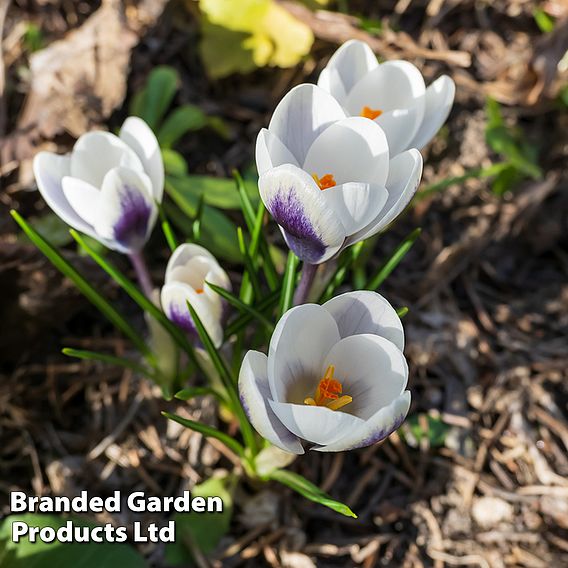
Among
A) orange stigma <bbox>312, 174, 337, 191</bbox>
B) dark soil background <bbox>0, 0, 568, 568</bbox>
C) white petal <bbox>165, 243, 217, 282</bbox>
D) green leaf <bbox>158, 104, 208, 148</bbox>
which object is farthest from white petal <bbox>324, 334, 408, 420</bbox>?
green leaf <bbox>158, 104, 208, 148</bbox>

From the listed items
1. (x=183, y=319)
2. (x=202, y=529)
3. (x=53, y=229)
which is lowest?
(x=202, y=529)

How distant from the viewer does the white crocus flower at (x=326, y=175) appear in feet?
3.18

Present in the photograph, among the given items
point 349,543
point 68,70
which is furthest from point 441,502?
point 68,70

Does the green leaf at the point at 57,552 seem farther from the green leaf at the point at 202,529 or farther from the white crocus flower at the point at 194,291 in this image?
the white crocus flower at the point at 194,291

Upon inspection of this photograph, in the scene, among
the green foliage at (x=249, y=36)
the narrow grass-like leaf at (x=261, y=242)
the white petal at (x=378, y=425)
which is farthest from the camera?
the green foliage at (x=249, y=36)

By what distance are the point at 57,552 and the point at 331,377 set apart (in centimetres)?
64

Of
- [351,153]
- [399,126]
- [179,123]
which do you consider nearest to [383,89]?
[399,126]

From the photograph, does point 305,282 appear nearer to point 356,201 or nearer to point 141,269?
point 356,201

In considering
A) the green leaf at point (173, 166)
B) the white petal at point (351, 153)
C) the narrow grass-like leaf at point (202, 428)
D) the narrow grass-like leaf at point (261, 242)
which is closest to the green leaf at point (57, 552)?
the narrow grass-like leaf at point (202, 428)

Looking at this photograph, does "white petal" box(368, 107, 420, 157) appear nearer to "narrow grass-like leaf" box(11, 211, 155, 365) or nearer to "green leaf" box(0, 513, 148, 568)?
"narrow grass-like leaf" box(11, 211, 155, 365)

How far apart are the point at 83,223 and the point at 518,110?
1.59m

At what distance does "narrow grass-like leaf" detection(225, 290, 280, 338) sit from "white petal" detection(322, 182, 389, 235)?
33 cm

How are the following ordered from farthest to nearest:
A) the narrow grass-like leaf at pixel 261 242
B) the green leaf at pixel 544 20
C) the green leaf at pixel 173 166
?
the green leaf at pixel 544 20 < the green leaf at pixel 173 166 < the narrow grass-like leaf at pixel 261 242

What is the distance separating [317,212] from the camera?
0.97 metres
